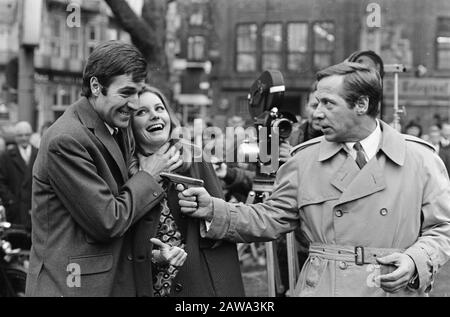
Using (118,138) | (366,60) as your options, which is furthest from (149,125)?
(366,60)

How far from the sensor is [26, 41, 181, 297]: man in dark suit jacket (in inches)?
113

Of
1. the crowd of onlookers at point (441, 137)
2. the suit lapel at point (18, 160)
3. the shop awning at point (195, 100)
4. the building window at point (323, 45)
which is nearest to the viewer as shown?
the crowd of onlookers at point (441, 137)

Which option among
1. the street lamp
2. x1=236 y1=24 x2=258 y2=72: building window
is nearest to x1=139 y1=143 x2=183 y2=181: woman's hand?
the street lamp

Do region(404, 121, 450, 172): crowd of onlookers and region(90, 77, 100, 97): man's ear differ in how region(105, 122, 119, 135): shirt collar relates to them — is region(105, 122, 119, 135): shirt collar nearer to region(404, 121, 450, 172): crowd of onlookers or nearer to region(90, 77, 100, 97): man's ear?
region(90, 77, 100, 97): man's ear

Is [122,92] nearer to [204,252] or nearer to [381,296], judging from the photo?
[204,252]

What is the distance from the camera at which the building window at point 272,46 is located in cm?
2594

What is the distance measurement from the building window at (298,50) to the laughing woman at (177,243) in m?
21.7

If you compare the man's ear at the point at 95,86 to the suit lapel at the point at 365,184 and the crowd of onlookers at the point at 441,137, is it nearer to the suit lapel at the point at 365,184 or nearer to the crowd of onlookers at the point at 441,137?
the suit lapel at the point at 365,184

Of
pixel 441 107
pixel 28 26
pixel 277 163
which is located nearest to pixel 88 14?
pixel 441 107

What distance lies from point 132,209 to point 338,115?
102cm

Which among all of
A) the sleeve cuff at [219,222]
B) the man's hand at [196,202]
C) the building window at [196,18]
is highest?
Answer: the building window at [196,18]

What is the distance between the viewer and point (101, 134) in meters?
3.06

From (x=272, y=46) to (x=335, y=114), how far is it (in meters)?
23.6

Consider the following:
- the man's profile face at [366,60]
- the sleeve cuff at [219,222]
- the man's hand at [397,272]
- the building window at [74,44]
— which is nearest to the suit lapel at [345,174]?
the man's hand at [397,272]
